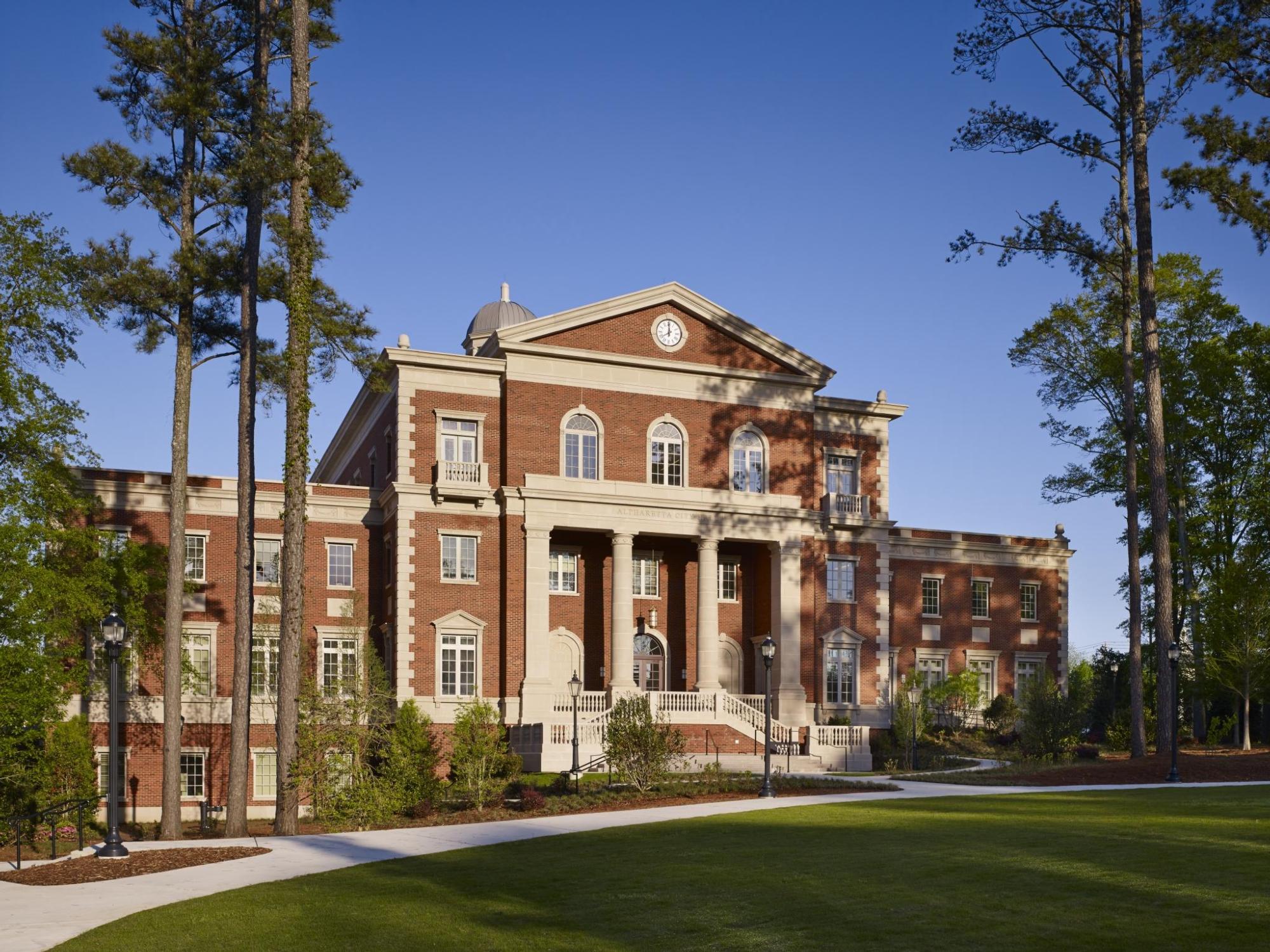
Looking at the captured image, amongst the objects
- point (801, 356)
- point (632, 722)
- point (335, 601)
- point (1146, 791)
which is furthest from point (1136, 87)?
point (335, 601)

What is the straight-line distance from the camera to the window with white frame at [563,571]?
4322 centimetres

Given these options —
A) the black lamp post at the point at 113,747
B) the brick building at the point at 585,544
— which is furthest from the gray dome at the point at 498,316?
the black lamp post at the point at 113,747

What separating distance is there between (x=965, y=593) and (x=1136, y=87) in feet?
76.0

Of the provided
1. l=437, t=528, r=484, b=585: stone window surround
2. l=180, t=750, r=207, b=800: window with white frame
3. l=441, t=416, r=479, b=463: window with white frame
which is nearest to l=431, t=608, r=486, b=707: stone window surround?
l=437, t=528, r=484, b=585: stone window surround

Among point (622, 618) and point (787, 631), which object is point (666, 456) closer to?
point (622, 618)

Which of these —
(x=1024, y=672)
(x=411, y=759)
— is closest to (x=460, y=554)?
(x=411, y=759)

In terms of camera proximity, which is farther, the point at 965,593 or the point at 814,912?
the point at 965,593

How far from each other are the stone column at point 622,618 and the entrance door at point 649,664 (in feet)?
7.24

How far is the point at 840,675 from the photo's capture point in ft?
152

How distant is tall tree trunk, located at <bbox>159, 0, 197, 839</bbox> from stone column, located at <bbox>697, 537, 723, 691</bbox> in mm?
18710

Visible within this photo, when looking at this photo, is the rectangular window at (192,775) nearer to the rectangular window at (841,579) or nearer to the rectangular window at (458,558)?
the rectangular window at (458,558)

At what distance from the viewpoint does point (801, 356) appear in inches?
1807

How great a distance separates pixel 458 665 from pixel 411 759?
1036 cm

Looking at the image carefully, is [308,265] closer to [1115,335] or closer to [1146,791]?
[1146,791]
